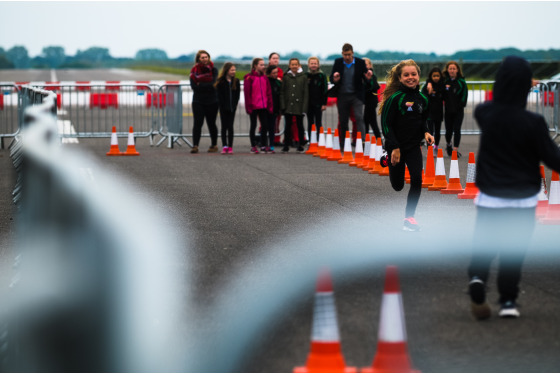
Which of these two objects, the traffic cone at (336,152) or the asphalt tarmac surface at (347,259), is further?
the traffic cone at (336,152)

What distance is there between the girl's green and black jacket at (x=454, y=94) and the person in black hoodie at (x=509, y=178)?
1258 centimetres

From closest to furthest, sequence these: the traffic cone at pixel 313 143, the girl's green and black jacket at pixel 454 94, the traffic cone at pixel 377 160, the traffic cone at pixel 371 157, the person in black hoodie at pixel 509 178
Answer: the person in black hoodie at pixel 509 178 < the traffic cone at pixel 377 160 < the traffic cone at pixel 371 157 < the girl's green and black jacket at pixel 454 94 < the traffic cone at pixel 313 143

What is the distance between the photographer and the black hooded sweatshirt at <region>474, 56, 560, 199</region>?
6.69m

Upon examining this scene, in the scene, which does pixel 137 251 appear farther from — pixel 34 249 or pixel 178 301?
pixel 34 249

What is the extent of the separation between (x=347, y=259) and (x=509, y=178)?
230 centimetres

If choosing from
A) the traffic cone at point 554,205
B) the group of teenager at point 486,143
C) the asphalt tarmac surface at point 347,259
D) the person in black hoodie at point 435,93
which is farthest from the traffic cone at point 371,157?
the traffic cone at point 554,205

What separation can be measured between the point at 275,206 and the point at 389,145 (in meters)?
2.75

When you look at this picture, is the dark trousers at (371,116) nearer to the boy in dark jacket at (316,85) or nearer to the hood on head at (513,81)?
the boy in dark jacket at (316,85)

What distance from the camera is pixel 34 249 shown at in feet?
20.1

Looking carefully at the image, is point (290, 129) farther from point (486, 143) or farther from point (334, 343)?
point (334, 343)

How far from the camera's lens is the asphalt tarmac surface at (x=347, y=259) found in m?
6.02

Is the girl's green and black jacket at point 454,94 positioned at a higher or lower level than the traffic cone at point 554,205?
higher

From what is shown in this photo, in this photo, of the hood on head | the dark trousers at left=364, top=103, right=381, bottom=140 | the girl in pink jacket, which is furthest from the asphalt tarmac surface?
the dark trousers at left=364, top=103, right=381, bottom=140

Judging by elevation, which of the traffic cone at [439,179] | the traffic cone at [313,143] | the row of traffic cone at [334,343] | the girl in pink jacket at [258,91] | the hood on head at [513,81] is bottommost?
the traffic cone at [313,143]
